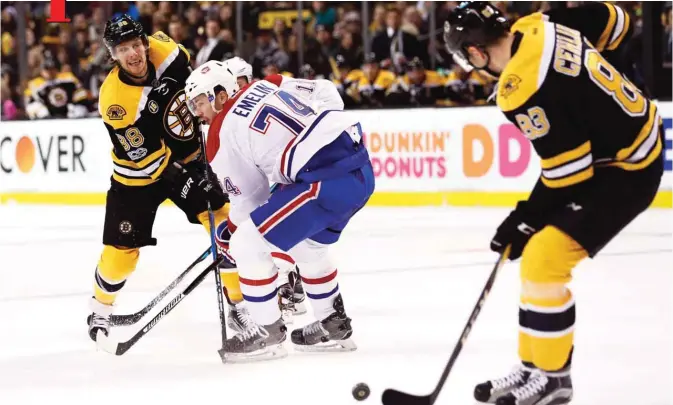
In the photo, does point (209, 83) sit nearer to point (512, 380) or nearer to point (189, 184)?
point (189, 184)

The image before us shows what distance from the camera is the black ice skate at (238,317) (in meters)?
4.07

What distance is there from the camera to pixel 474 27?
2.71 meters

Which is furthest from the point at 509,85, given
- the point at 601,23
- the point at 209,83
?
the point at 209,83

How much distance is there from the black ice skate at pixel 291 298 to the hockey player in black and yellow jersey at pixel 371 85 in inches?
215

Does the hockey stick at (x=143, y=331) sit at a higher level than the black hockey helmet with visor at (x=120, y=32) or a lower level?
lower

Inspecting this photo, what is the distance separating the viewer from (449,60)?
9672 millimetres

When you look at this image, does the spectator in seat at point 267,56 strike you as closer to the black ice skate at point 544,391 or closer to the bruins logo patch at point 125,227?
the bruins logo patch at point 125,227

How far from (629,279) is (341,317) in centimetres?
184

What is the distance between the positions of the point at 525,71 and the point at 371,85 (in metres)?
7.32

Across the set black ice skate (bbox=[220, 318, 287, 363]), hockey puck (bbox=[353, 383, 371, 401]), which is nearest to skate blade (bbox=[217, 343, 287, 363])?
black ice skate (bbox=[220, 318, 287, 363])

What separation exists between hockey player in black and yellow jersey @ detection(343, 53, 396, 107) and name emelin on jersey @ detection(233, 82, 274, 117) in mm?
6252

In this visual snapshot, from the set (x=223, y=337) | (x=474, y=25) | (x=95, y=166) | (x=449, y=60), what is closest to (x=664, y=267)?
(x=223, y=337)

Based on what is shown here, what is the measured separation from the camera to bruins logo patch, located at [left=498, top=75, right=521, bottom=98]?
103 inches

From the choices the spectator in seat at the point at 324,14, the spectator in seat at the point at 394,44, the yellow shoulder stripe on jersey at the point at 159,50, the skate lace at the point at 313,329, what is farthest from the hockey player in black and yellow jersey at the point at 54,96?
the skate lace at the point at 313,329
